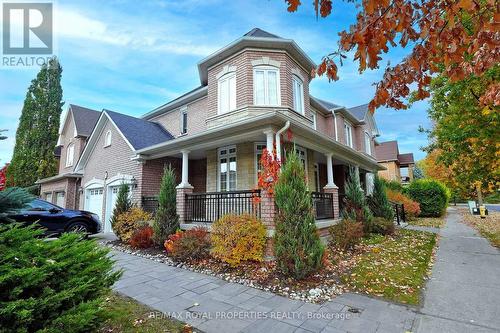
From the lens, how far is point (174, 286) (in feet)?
17.5

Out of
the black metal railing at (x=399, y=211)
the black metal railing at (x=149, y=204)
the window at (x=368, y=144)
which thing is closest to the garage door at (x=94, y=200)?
the black metal railing at (x=149, y=204)

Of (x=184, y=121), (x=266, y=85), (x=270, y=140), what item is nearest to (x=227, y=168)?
(x=270, y=140)

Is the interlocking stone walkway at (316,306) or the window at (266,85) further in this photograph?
the window at (266,85)

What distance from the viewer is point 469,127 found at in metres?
9.14

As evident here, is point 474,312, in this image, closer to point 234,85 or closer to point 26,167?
point 234,85

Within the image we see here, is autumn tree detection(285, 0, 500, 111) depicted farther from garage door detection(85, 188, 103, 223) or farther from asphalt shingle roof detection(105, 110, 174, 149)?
garage door detection(85, 188, 103, 223)

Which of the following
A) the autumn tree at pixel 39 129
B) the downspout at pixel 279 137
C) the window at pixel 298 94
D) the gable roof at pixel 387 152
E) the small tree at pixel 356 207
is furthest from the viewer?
the gable roof at pixel 387 152

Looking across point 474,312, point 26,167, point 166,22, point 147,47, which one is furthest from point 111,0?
point 26,167

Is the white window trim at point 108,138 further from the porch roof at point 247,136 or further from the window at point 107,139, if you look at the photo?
the porch roof at point 247,136

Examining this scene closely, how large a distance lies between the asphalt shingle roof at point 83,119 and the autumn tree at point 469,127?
21.3m

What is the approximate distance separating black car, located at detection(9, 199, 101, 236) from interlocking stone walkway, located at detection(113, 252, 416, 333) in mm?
6550

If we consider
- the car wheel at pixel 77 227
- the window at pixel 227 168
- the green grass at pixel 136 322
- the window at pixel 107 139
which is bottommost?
the green grass at pixel 136 322

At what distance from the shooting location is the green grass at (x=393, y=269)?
16.0 feet

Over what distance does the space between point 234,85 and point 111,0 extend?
5.01m
